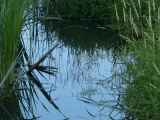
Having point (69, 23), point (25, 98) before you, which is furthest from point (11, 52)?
point (69, 23)

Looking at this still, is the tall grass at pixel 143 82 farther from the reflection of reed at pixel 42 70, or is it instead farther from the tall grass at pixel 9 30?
the tall grass at pixel 9 30

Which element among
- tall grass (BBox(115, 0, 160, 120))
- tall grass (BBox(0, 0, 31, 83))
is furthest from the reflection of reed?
tall grass (BBox(115, 0, 160, 120))

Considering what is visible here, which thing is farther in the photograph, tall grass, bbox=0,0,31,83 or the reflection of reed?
the reflection of reed

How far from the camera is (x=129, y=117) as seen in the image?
4.48 metres

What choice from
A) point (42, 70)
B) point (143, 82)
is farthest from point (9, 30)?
point (143, 82)

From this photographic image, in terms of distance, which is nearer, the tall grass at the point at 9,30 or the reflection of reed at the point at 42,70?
the tall grass at the point at 9,30

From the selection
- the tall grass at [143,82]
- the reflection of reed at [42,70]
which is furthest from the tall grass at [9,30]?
the tall grass at [143,82]

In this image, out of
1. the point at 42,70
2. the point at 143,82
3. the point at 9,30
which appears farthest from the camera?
the point at 42,70

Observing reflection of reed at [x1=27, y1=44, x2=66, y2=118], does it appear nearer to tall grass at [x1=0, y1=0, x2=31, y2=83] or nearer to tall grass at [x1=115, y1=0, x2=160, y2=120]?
tall grass at [x1=0, y1=0, x2=31, y2=83]

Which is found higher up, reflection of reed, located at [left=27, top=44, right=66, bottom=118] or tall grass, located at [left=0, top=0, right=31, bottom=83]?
tall grass, located at [left=0, top=0, right=31, bottom=83]

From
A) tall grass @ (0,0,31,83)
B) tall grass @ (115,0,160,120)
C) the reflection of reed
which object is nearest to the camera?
tall grass @ (115,0,160,120)

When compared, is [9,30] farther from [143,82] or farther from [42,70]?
[143,82]

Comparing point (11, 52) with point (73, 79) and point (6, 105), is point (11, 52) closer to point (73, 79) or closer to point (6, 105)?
point (6, 105)

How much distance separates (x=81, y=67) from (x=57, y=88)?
92 cm
